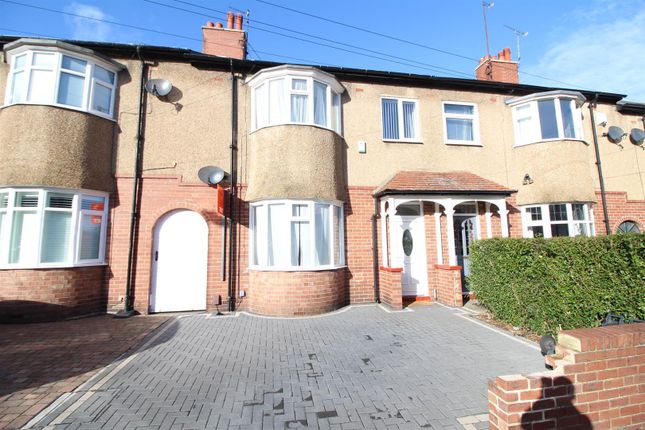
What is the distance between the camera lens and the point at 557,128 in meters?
9.65

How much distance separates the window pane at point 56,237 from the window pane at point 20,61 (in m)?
3.82

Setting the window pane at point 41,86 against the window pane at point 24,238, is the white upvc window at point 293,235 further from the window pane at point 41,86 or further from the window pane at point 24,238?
the window pane at point 41,86

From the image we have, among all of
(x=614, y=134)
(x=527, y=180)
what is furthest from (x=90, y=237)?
(x=614, y=134)

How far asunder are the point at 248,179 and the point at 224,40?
14.9 ft

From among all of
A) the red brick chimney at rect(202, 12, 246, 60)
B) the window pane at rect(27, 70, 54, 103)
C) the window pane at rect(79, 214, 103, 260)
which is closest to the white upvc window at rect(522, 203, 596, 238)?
the red brick chimney at rect(202, 12, 246, 60)

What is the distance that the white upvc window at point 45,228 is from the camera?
6.62 meters

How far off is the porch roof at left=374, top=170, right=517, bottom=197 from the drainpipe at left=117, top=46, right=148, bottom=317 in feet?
21.1

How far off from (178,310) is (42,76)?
6.59 metres

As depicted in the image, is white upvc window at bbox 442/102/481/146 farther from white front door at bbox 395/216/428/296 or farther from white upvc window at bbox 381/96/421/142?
white front door at bbox 395/216/428/296

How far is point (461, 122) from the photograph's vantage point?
986cm

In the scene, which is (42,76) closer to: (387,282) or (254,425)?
(254,425)

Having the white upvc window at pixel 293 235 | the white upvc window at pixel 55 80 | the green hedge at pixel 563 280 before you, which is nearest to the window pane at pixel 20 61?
the white upvc window at pixel 55 80

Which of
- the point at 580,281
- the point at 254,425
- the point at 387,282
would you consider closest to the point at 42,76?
the point at 254,425

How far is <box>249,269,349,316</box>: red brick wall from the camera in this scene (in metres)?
7.15
